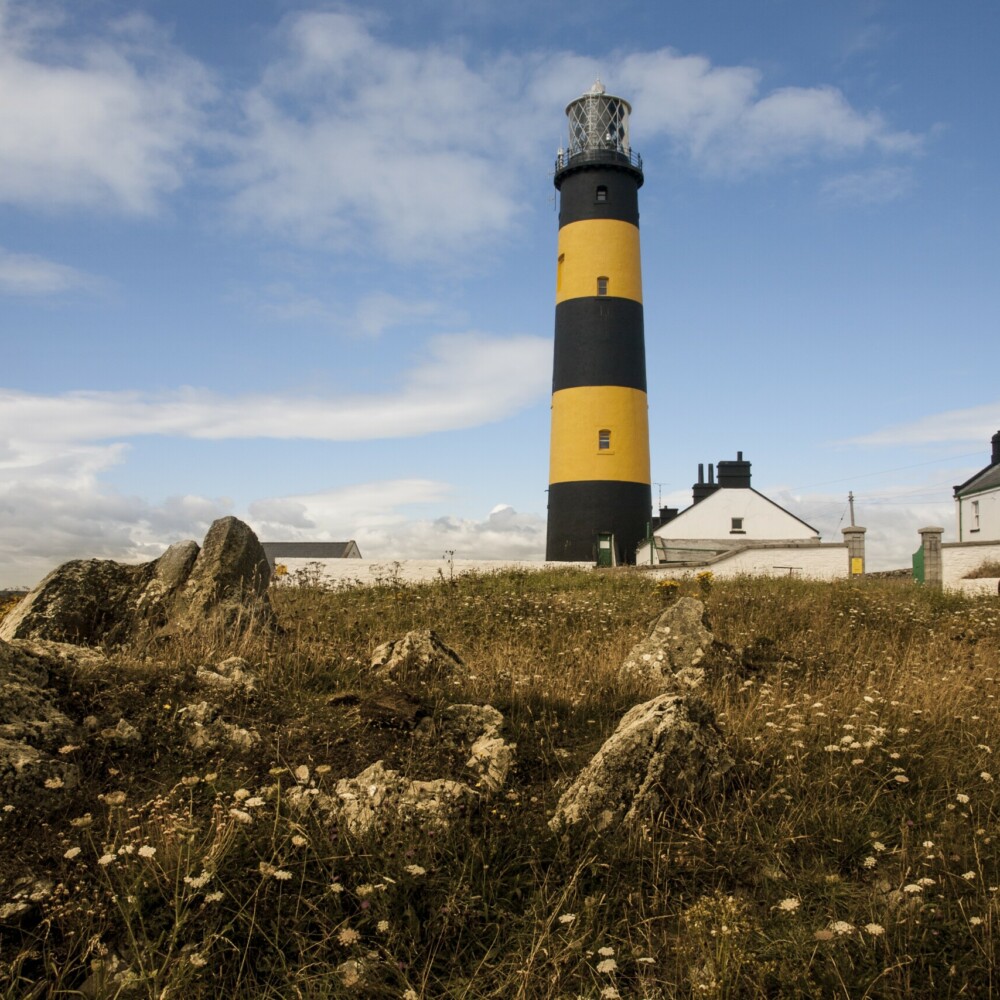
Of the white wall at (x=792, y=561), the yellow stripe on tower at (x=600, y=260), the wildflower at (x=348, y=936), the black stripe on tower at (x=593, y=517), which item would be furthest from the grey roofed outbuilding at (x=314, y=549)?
the wildflower at (x=348, y=936)

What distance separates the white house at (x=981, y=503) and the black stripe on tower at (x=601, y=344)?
1933 cm

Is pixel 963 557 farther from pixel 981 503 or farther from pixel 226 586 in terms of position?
pixel 226 586

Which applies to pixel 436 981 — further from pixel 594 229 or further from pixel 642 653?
pixel 594 229

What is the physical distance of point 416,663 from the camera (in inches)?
274

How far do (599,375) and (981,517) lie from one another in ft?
73.9

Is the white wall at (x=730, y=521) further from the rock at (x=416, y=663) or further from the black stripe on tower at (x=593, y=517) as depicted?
the rock at (x=416, y=663)

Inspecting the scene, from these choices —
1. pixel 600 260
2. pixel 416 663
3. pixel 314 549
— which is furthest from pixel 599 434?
pixel 416 663

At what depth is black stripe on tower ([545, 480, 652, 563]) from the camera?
99.6ft

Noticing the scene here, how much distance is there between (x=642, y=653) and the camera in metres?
8.23

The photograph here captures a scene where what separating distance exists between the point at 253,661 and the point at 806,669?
5194 mm

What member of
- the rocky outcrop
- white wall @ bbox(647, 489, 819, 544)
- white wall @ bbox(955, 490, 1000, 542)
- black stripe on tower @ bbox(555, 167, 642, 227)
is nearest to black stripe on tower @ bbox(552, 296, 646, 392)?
black stripe on tower @ bbox(555, 167, 642, 227)

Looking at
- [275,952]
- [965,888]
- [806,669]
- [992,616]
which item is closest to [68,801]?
[275,952]

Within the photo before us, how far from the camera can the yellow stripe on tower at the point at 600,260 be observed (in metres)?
31.1

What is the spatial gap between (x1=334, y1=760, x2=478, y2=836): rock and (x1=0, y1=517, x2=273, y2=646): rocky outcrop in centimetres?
422
